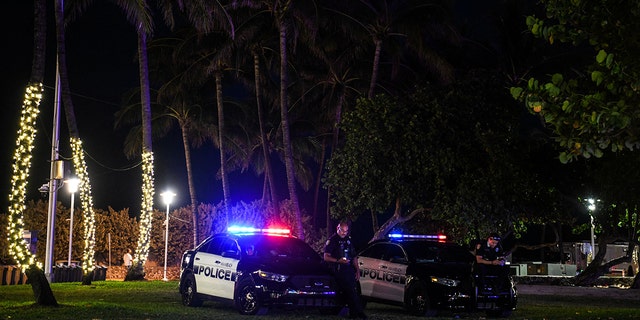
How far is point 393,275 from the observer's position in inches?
729

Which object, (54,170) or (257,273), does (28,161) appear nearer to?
(257,273)

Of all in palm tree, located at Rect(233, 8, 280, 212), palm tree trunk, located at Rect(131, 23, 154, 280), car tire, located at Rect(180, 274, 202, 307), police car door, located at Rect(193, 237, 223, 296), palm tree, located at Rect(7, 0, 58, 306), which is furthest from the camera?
palm tree, located at Rect(233, 8, 280, 212)

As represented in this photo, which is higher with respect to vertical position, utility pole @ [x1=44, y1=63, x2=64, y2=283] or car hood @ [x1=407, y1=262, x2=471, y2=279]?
utility pole @ [x1=44, y1=63, x2=64, y2=283]

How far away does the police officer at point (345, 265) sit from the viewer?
16.6 meters

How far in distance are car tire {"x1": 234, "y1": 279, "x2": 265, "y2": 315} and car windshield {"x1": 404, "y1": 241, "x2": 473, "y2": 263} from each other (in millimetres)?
3591

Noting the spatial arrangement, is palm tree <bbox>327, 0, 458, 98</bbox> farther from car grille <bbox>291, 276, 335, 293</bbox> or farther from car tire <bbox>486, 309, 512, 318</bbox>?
car grille <bbox>291, 276, 335, 293</bbox>

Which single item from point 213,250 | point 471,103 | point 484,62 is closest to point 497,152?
point 471,103

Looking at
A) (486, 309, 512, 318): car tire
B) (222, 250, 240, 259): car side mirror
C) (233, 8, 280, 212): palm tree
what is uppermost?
(233, 8, 280, 212): palm tree

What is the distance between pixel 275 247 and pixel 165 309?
2.51 m

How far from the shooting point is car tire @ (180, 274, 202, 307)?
18.6 metres

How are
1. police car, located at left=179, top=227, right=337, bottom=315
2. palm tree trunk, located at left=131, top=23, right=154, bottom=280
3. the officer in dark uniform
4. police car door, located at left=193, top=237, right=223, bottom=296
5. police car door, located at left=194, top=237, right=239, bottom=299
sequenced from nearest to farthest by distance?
police car, located at left=179, top=227, right=337, bottom=315
police car door, located at left=194, top=237, right=239, bottom=299
police car door, located at left=193, top=237, right=223, bottom=296
the officer in dark uniform
palm tree trunk, located at left=131, top=23, right=154, bottom=280

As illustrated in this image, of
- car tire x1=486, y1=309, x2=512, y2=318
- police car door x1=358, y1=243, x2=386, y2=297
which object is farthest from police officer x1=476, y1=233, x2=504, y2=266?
police car door x1=358, y1=243, x2=386, y2=297

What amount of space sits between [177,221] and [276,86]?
419 inches

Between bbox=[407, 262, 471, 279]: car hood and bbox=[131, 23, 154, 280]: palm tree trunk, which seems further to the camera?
bbox=[131, 23, 154, 280]: palm tree trunk
